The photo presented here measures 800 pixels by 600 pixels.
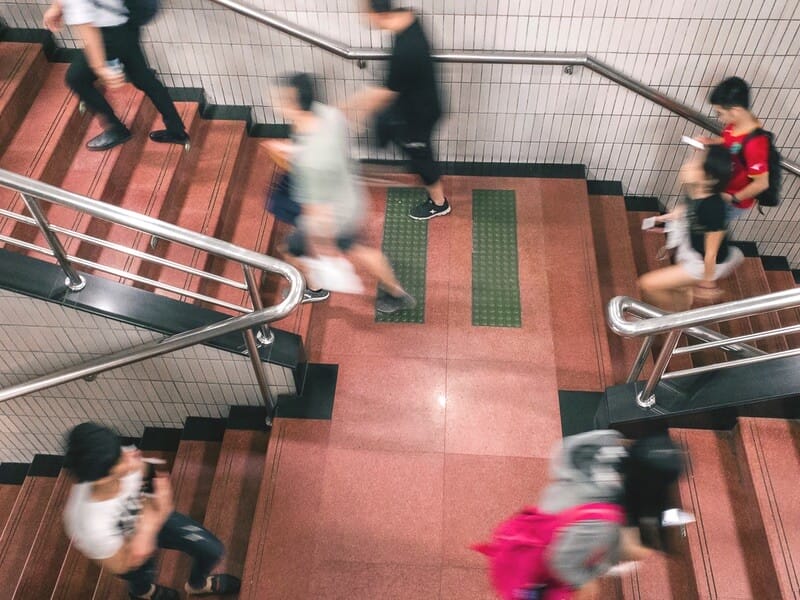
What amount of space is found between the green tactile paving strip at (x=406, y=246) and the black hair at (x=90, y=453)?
6.43ft

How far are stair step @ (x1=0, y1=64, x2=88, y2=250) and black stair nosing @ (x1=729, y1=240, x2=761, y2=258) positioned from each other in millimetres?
4913

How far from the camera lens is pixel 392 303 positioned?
4223mm

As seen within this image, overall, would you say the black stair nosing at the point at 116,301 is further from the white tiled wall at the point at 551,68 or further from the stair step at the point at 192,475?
the white tiled wall at the point at 551,68

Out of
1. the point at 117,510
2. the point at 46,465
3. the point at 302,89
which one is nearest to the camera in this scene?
the point at 117,510

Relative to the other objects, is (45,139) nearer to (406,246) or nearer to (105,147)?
(105,147)

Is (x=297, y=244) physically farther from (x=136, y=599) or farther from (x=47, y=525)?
(x=47, y=525)

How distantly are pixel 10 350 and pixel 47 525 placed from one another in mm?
1220

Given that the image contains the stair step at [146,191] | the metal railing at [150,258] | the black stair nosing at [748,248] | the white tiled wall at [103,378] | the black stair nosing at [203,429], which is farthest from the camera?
the black stair nosing at [748,248]

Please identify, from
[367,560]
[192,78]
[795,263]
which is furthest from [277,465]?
[795,263]

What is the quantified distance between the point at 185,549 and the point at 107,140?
106 inches

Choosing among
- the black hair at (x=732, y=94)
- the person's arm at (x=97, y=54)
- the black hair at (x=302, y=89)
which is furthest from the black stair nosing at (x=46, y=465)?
the black hair at (x=732, y=94)

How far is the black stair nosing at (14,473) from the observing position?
5.05m

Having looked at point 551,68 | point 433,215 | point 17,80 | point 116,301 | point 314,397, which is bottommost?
point 314,397

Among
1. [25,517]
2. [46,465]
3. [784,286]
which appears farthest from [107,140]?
[784,286]
